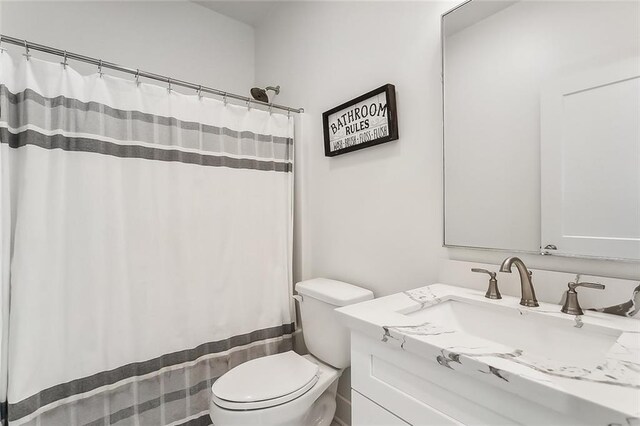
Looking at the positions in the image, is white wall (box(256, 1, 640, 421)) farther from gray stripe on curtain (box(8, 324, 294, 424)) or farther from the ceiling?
gray stripe on curtain (box(8, 324, 294, 424))

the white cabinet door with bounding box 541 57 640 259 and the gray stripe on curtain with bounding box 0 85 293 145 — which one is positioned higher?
the gray stripe on curtain with bounding box 0 85 293 145

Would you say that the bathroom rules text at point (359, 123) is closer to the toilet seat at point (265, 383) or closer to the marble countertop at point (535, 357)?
the marble countertop at point (535, 357)

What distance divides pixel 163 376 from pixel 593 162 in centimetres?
185

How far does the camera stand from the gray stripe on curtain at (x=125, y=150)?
1111mm

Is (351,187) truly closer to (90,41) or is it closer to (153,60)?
(153,60)

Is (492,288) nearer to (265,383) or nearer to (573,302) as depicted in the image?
(573,302)

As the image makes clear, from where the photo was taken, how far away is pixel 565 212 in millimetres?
915

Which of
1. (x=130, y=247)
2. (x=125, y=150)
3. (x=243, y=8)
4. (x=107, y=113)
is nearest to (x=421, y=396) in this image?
(x=130, y=247)

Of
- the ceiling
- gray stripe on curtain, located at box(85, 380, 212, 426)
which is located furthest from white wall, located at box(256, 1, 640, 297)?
gray stripe on curtain, located at box(85, 380, 212, 426)

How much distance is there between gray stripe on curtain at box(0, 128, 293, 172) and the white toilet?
736mm

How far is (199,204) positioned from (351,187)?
0.79m

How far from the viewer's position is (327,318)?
144 centimetres

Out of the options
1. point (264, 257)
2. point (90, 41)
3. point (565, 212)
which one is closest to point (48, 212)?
point (264, 257)

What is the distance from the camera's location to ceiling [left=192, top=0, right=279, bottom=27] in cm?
215
